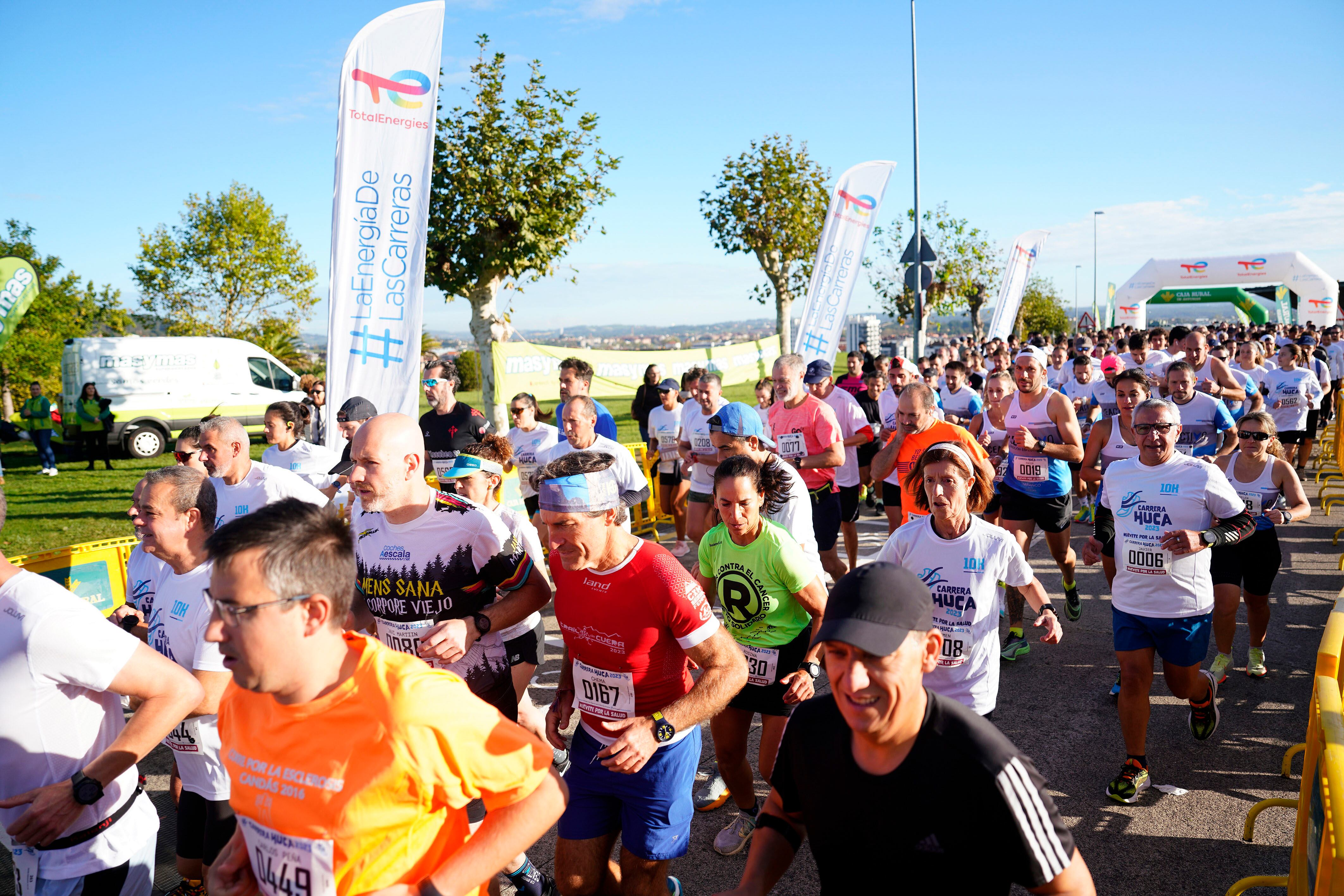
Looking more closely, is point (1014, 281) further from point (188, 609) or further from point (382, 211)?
point (188, 609)

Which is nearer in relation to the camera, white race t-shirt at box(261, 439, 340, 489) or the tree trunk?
white race t-shirt at box(261, 439, 340, 489)

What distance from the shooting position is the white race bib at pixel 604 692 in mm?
2967

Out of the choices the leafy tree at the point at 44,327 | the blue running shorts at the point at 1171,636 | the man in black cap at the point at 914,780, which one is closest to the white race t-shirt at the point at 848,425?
the blue running shorts at the point at 1171,636

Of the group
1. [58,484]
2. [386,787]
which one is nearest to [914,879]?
[386,787]

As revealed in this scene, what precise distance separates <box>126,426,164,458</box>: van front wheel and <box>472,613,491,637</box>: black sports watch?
777 inches

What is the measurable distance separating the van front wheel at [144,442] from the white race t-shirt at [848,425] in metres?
17.4

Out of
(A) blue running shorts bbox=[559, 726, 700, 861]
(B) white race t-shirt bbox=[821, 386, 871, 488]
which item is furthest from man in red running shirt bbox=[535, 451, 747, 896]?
(B) white race t-shirt bbox=[821, 386, 871, 488]

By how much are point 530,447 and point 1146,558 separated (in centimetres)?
503

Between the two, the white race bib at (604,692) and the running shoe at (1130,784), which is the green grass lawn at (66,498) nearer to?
the white race bib at (604,692)

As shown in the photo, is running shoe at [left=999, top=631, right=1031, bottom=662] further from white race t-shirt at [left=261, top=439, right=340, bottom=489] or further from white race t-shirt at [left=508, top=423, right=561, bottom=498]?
white race t-shirt at [left=261, top=439, right=340, bottom=489]

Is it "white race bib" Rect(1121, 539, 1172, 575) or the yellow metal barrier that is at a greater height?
"white race bib" Rect(1121, 539, 1172, 575)

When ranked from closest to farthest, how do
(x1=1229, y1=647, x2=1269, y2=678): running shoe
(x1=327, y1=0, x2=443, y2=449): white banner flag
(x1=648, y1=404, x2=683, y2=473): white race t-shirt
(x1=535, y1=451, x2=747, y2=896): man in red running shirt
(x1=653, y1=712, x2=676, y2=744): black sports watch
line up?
(x1=653, y1=712, x2=676, y2=744): black sports watch → (x1=535, y1=451, x2=747, y2=896): man in red running shirt → (x1=1229, y1=647, x2=1269, y2=678): running shoe → (x1=327, y1=0, x2=443, y2=449): white banner flag → (x1=648, y1=404, x2=683, y2=473): white race t-shirt

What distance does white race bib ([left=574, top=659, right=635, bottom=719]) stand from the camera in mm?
2967

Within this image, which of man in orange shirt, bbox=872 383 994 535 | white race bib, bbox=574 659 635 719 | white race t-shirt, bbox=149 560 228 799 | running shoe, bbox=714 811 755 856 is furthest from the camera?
man in orange shirt, bbox=872 383 994 535
